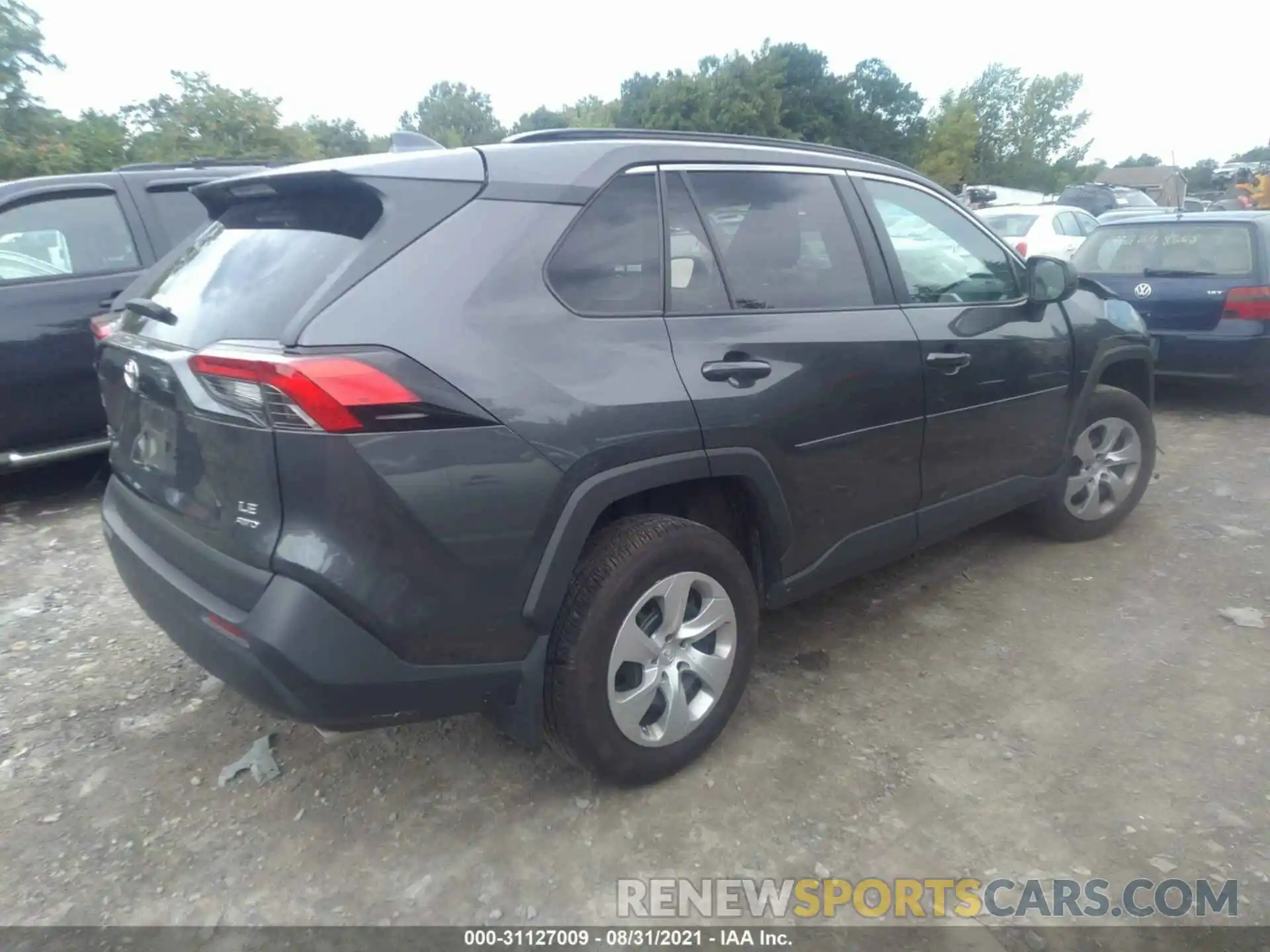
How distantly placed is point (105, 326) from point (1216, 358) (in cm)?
709

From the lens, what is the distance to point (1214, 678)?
11.0ft

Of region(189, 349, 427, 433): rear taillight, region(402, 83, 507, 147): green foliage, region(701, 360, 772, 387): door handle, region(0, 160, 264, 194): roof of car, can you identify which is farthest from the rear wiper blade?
region(402, 83, 507, 147): green foliage

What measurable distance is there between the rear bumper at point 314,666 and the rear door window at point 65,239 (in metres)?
3.45

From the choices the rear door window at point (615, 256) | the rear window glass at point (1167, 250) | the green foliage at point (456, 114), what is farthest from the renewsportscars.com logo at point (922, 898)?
the green foliage at point (456, 114)

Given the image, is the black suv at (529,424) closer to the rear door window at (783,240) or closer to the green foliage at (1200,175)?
the rear door window at (783,240)

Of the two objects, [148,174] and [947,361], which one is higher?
[148,174]

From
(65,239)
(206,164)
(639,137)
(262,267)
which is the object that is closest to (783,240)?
(639,137)

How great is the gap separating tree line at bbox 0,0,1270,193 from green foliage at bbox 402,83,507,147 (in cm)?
17

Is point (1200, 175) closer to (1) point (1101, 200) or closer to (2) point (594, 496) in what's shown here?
(1) point (1101, 200)

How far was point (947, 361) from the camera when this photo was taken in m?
3.44

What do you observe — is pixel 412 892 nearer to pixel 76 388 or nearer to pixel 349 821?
pixel 349 821

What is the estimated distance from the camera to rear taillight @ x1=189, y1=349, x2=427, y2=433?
2.05m

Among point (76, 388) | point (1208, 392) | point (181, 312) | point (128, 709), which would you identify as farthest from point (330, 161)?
point (1208, 392)

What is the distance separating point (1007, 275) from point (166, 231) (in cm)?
462
